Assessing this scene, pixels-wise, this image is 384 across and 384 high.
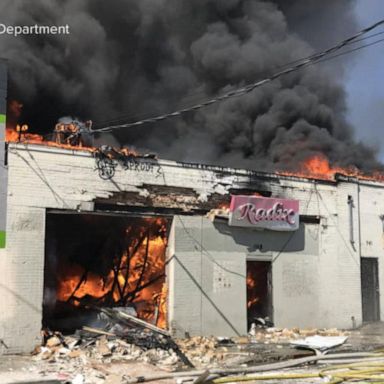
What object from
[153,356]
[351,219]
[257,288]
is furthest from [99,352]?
[351,219]

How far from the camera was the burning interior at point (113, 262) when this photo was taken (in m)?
13.9

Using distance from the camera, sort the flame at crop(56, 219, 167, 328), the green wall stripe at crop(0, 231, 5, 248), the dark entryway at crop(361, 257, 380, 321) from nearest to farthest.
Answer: the green wall stripe at crop(0, 231, 5, 248), the flame at crop(56, 219, 167, 328), the dark entryway at crop(361, 257, 380, 321)

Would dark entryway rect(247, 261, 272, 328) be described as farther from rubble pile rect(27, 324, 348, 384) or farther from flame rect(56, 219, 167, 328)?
flame rect(56, 219, 167, 328)

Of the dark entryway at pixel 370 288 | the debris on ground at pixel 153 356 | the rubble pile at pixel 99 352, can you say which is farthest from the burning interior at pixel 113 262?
the dark entryway at pixel 370 288

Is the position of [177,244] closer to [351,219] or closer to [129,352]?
[129,352]

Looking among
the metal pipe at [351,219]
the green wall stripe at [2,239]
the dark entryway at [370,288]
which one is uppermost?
the metal pipe at [351,219]

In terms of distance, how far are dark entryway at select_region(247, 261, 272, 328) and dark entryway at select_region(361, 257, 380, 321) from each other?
12.2ft

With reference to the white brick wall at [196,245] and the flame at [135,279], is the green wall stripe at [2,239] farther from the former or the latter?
the flame at [135,279]

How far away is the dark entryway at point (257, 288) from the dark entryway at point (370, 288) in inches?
146

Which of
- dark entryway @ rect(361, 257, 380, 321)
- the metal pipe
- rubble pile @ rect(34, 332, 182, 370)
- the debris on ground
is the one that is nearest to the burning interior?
the debris on ground

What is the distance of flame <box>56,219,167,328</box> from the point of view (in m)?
13.9

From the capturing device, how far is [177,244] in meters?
13.4

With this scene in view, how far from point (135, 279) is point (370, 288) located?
308 inches

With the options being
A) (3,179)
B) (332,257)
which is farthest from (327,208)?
(3,179)
